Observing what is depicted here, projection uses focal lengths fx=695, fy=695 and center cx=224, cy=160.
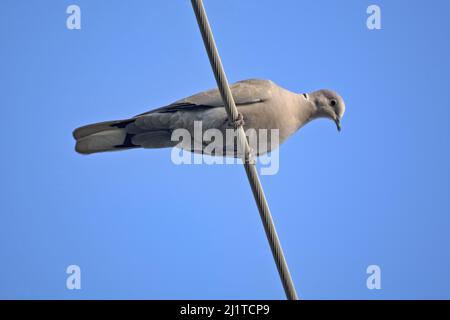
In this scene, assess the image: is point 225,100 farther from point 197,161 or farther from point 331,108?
point 331,108

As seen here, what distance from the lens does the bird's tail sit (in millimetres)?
7051

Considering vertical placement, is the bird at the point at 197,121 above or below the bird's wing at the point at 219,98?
below

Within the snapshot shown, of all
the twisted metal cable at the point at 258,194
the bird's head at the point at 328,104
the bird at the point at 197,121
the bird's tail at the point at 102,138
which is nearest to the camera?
the twisted metal cable at the point at 258,194

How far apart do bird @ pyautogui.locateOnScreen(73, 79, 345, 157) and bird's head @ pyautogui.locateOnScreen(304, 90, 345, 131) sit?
0.55 meters

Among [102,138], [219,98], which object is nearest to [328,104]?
[219,98]

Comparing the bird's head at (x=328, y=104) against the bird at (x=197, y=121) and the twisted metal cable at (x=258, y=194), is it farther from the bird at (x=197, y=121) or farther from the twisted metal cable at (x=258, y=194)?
the twisted metal cable at (x=258, y=194)

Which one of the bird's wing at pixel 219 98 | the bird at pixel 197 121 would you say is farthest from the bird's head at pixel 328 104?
the bird's wing at pixel 219 98

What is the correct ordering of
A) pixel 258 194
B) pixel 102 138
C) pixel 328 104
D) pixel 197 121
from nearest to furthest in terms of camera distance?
1. pixel 258 194
2. pixel 197 121
3. pixel 102 138
4. pixel 328 104

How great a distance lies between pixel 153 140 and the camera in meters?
7.09

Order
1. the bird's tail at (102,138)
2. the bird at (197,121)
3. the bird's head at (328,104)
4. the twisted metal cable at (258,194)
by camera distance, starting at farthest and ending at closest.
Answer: the bird's head at (328,104) < the bird's tail at (102,138) < the bird at (197,121) < the twisted metal cable at (258,194)

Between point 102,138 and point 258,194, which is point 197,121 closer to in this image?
point 102,138

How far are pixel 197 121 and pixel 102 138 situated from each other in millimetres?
1001

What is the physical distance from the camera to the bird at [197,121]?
6.92 meters

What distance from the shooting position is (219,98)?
6973 millimetres
